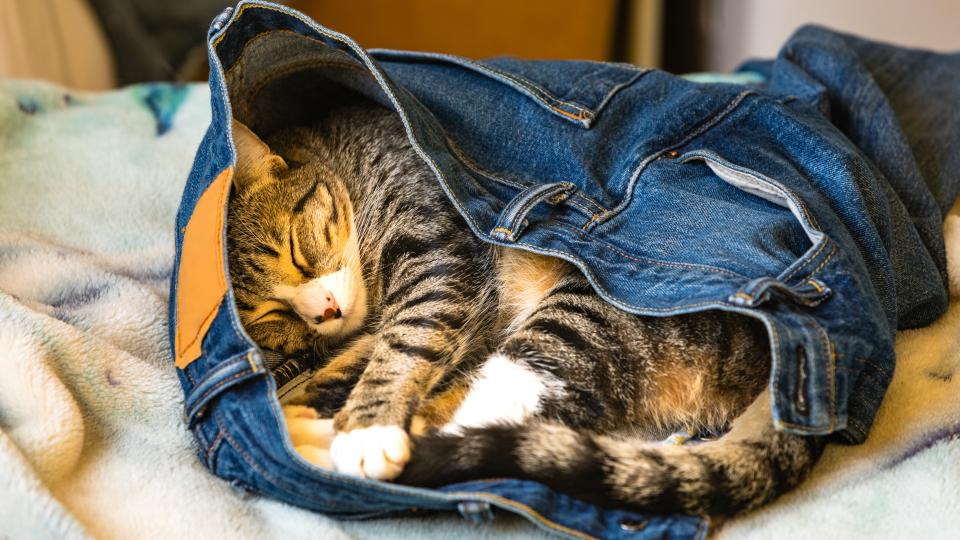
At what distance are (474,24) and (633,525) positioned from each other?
7.34 ft

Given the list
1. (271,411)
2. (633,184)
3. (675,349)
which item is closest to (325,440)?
(271,411)

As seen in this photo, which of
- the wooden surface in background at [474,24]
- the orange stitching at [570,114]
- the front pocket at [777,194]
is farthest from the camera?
the wooden surface in background at [474,24]

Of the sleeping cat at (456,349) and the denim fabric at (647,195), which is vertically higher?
the denim fabric at (647,195)

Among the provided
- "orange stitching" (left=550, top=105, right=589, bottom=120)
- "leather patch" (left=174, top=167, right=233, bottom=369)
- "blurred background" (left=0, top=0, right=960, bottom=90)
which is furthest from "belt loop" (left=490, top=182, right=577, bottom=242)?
"blurred background" (left=0, top=0, right=960, bottom=90)

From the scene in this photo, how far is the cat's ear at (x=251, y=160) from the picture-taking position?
130 cm

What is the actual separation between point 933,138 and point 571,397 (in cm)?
101

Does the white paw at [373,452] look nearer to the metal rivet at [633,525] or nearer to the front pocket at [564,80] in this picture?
the metal rivet at [633,525]

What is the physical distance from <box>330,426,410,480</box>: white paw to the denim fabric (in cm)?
4

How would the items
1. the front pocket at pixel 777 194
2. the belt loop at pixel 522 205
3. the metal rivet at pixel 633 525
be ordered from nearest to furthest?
the metal rivet at pixel 633 525
the front pocket at pixel 777 194
the belt loop at pixel 522 205

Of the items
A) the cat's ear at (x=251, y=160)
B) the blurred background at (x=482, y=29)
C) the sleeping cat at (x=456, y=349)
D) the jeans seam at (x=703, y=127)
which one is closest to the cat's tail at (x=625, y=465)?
the sleeping cat at (x=456, y=349)

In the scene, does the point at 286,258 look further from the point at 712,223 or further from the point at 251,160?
the point at 712,223

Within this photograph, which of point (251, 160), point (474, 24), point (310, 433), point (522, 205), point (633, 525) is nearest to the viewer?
point (633, 525)

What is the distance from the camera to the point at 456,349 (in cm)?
124

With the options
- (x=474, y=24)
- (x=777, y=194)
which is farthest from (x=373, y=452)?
(x=474, y=24)
